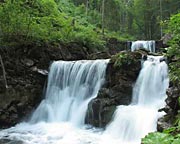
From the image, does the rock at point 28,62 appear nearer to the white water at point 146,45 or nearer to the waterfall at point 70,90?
the waterfall at point 70,90

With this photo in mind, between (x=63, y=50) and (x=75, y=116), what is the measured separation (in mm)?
4576

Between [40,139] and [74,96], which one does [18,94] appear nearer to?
[74,96]

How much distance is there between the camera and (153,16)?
3033cm

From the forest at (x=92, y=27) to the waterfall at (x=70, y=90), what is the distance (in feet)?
5.93

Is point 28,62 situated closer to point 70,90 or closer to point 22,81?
point 22,81

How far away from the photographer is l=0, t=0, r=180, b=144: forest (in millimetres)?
6555

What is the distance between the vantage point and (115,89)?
38.5 ft

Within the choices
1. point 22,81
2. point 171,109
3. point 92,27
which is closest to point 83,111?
point 22,81

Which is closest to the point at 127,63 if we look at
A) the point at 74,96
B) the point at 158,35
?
the point at 74,96

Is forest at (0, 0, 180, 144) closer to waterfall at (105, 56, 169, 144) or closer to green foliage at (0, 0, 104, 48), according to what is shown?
green foliage at (0, 0, 104, 48)

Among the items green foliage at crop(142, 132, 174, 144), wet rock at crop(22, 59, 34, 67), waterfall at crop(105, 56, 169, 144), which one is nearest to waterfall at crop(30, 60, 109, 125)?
wet rock at crop(22, 59, 34, 67)

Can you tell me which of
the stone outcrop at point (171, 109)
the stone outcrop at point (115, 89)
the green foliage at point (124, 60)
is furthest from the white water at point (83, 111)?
the stone outcrop at point (171, 109)

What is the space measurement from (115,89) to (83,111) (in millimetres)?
1600

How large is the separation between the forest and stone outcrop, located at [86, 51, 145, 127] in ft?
5.16
